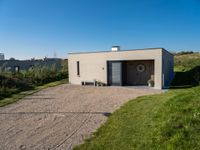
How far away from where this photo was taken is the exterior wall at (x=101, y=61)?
15172 millimetres

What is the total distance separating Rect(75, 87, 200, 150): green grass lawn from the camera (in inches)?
179

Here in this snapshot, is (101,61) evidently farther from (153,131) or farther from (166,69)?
(153,131)

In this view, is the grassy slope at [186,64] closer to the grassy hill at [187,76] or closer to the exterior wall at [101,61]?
the grassy hill at [187,76]

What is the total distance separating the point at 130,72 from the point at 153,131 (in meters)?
12.9

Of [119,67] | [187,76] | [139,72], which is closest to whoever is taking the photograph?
[119,67]

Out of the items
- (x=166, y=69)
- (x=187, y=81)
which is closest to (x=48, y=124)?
(x=166, y=69)

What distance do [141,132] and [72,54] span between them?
50.6ft

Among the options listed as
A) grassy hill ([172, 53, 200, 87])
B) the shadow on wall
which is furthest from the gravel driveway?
grassy hill ([172, 53, 200, 87])

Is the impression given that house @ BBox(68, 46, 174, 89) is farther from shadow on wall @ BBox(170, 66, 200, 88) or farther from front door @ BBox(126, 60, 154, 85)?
shadow on wall @ BBox(170, 66, 200, 88)

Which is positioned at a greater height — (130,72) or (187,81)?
(130,72)

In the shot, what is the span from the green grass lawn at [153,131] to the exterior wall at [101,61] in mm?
8189

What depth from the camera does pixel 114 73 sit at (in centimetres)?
1738

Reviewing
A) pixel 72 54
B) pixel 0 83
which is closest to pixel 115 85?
pixel 72 54

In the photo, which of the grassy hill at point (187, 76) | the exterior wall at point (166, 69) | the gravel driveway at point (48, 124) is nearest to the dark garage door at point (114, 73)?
the exterior wall at point (166, 69)
